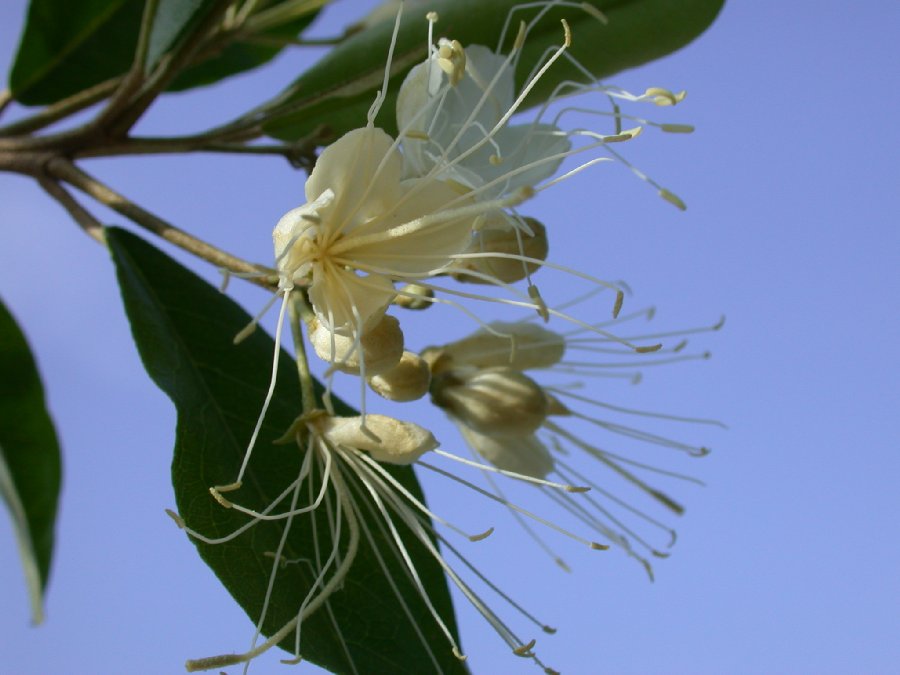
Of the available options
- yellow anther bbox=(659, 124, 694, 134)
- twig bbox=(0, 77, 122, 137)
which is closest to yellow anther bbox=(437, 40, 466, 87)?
yellow anther bbox=(659, 124, 694, 134)

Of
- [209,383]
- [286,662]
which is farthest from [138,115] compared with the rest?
[286,662]

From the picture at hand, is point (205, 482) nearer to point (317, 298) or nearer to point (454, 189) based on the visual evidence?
point (317, 298)

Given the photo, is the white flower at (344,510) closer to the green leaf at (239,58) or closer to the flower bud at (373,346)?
the flower bud at (373,346)

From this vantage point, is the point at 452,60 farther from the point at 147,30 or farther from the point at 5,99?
the point at 5,99

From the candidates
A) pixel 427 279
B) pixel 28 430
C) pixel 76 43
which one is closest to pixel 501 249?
pixel 427 279

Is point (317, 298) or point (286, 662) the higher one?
point (317, 298)

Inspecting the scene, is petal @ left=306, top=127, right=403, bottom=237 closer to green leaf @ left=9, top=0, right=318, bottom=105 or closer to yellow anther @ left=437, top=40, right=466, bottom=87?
yellow anther @ left=437, top=40, right=466, bottom=87
